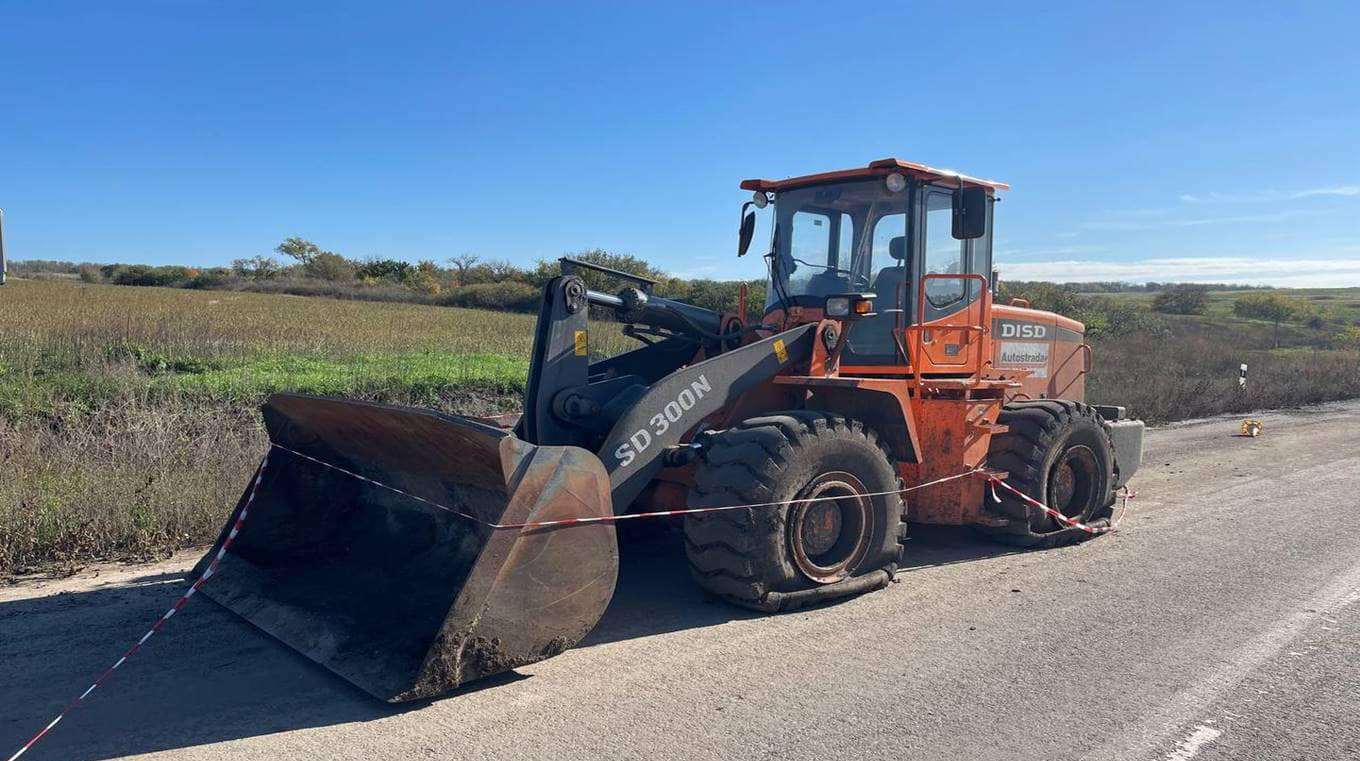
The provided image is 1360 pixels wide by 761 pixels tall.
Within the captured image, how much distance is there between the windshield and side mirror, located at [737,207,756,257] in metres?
0.19

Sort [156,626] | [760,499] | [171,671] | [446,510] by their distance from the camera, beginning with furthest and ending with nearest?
[760,499]
[446,510]
[156,626]
[171,671]

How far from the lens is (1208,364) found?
2344 centimetres

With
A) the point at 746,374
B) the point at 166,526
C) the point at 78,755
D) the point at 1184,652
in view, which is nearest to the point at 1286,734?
the point at 1184,652

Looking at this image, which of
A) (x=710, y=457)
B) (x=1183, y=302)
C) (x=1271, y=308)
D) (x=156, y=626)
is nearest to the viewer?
(x=156, y=626)

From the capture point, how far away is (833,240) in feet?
22.5

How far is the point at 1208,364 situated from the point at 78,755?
25.3 meters

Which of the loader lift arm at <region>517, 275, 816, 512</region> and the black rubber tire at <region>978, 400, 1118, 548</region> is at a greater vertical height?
the loader lift arm at <region>517, 275, 816, 512</region>

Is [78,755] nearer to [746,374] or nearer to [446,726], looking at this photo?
[446,726]

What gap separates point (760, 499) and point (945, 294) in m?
2.68

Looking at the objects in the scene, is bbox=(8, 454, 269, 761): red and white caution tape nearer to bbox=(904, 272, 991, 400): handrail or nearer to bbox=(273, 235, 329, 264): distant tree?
bbox=(904, 272, 991, 400): handrail

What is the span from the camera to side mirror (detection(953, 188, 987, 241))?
6.39 metres

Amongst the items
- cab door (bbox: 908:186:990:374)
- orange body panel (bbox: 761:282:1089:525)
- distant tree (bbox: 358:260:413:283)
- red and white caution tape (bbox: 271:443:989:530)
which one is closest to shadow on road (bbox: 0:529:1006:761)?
red and white caution tape (bbox: 271:443:989:530)

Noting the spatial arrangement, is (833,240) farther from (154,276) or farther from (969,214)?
(154,276)

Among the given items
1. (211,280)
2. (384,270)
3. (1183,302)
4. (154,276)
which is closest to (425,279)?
(384,270)
